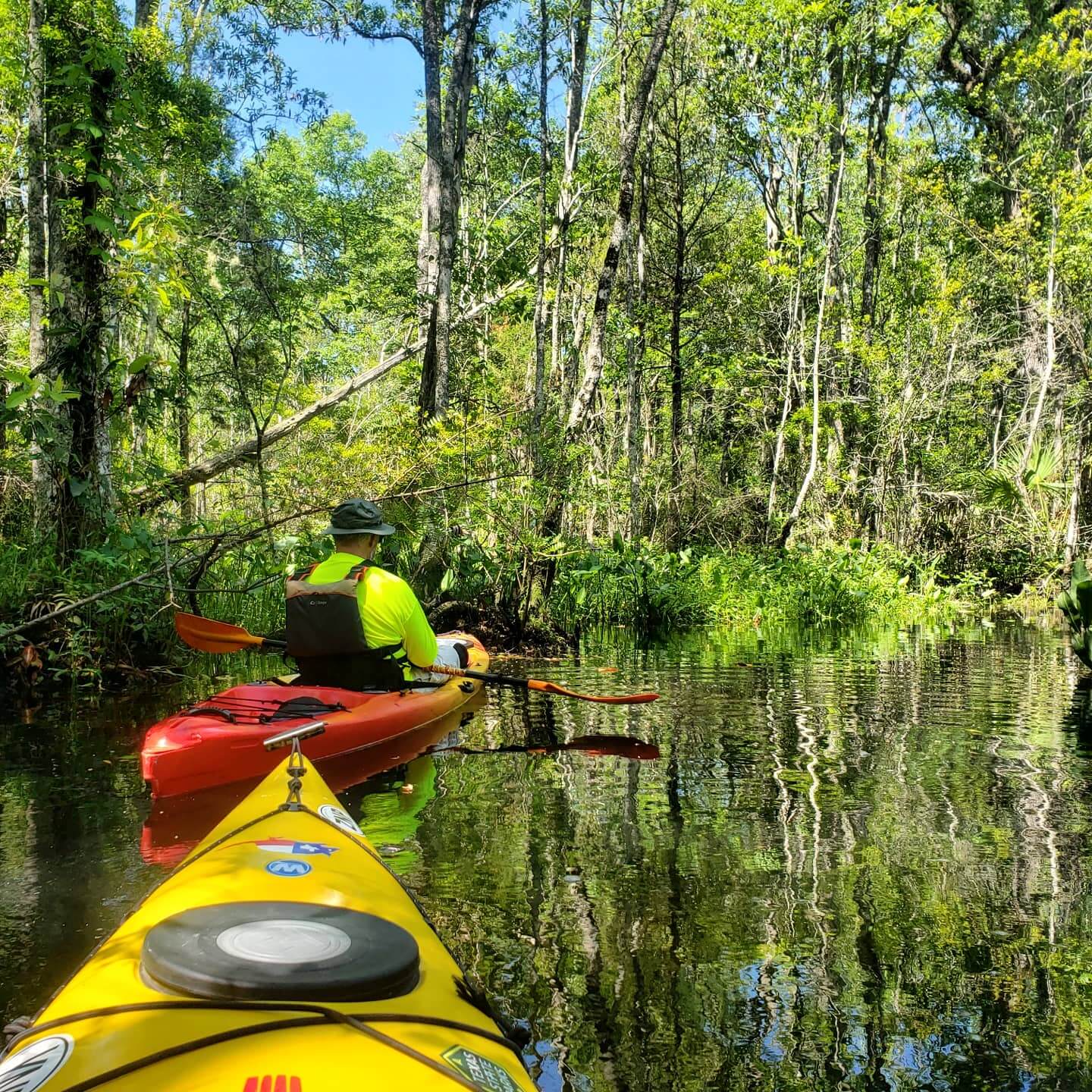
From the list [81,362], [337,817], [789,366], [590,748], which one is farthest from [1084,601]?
[789,366]

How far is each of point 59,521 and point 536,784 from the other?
515 cm

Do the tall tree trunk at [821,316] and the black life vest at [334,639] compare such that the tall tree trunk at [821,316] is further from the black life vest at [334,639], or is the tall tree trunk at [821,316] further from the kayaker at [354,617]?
the black life vest at [334,639]

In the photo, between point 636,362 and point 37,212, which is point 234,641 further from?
point 636,362

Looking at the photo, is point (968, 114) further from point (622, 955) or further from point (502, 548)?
point (622, 955)

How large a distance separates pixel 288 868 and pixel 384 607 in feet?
11.3

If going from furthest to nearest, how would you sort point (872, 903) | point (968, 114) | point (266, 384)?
point (968, 114), point (266, 384), point (872, 903)

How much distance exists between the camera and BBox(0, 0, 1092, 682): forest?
8320 mm

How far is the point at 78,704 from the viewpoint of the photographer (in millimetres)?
7590

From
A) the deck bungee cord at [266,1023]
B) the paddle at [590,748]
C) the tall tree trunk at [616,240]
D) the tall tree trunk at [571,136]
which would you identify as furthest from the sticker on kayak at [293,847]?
the tall tree trunk at [571,136]

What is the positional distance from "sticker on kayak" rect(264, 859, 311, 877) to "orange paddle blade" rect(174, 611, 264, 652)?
14.8ft

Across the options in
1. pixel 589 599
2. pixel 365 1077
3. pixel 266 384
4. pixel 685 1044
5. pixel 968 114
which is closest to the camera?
pixel 365 1077

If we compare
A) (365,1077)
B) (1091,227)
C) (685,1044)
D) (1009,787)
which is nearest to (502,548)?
(1009,787)

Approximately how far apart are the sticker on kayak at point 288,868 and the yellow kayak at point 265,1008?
0.20ft

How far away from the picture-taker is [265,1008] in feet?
6.02
